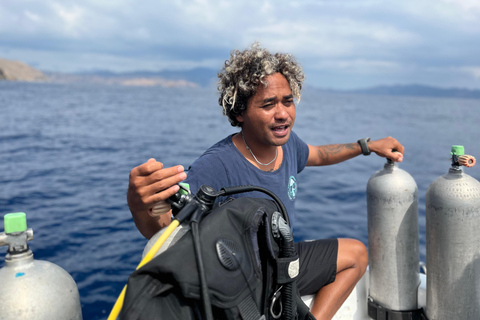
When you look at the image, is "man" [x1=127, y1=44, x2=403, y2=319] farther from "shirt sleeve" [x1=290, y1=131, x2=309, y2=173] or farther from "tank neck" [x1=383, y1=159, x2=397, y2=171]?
"shirt sleeve" [x1=290, y1=131, x2=309, y2=173]

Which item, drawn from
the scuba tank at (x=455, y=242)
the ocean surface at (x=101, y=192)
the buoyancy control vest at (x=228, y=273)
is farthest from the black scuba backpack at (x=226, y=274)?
the ocean surface at (x=101, y=192)

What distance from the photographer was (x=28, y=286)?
129 cm

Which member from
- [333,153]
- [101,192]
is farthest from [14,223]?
[101,192]

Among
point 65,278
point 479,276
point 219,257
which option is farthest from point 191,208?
point 479,276

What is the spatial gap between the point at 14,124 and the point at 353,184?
56.0 feet

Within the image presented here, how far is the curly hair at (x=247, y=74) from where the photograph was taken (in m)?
2.42

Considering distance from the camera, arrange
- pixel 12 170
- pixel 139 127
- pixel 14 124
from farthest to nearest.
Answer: pixel 139 127 < pixel 14 124 < pixel 12 170

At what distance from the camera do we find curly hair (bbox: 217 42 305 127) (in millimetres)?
2422

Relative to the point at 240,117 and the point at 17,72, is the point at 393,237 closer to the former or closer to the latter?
the point at 240,117

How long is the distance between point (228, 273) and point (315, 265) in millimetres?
1308

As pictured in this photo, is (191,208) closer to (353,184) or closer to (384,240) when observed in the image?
(384,240)

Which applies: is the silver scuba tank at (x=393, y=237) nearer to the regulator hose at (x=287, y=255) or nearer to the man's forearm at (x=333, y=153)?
the man's forearm at (x=333, y=153)

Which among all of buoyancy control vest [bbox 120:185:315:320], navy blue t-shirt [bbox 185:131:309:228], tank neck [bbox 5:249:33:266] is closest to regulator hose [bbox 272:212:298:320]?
buoyancy control vest [bbox 120:185:315:320]

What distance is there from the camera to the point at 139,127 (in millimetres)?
22125
